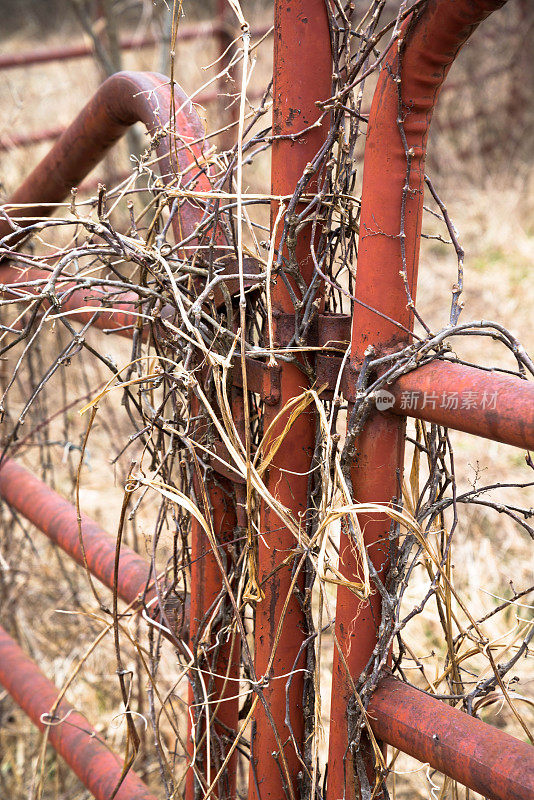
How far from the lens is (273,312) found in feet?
2.68

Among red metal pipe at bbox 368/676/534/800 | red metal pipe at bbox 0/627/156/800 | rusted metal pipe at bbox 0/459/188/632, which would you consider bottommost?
red metal pipe at bbox 0/627/156/800

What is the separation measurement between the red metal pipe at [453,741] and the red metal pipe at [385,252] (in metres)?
0.04

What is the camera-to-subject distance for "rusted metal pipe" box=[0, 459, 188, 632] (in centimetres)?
113

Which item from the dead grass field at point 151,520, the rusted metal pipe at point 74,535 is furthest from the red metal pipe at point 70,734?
the rusted metal pipe at point 74,535

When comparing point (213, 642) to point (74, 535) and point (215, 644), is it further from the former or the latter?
point (74, 535)

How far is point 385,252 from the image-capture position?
711 mm

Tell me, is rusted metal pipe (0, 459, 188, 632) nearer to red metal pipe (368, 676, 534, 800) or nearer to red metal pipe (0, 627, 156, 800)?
red metal pipe (0, 627, 156, 800)

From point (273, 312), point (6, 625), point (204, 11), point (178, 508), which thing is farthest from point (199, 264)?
point (204, 11)

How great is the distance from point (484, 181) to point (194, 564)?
5302mm

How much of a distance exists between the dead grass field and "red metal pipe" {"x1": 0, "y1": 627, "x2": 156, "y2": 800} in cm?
10

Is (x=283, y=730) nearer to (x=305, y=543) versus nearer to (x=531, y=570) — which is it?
(x=305, y=543)

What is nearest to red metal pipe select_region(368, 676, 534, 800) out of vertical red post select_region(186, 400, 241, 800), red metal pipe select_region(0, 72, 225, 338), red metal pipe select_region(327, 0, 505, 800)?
red metal pipe select_region(327, 0, 505, 800)

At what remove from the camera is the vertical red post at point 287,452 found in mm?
746

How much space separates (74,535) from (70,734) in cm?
31
